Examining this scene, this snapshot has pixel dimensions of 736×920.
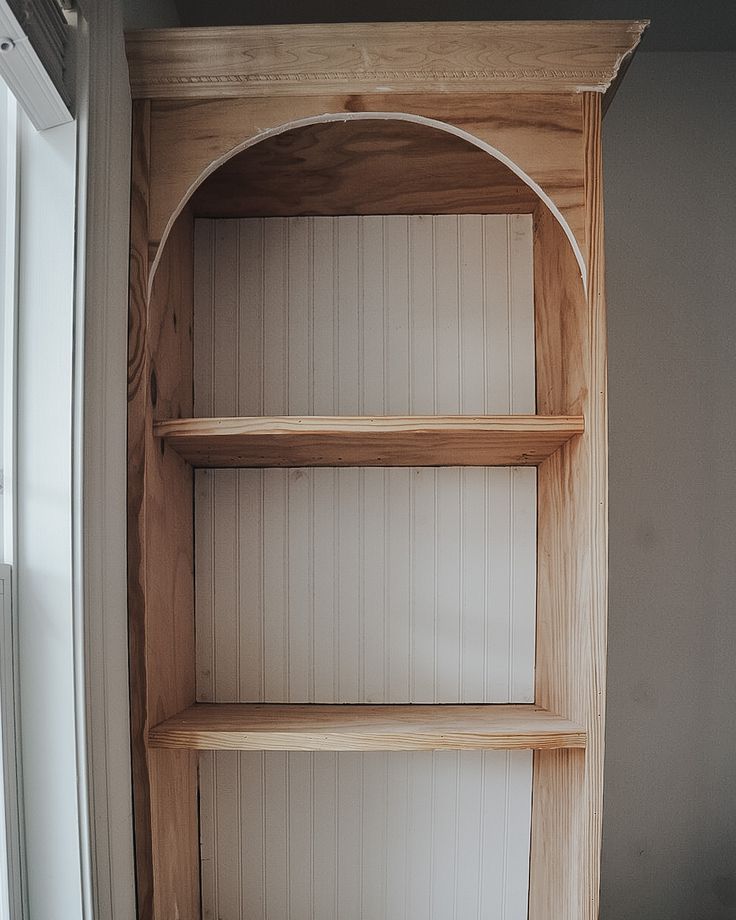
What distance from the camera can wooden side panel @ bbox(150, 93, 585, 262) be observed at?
4.38 feet

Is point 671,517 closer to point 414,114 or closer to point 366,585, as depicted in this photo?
point 366,585

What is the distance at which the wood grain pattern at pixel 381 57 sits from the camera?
4.25 feet

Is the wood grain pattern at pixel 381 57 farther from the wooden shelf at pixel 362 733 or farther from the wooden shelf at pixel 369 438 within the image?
the wooden shelf at pixel 362 733

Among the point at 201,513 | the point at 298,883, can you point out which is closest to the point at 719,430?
the point at 201,513

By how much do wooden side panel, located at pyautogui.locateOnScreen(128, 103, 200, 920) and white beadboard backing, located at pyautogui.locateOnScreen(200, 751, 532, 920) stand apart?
0.21ft

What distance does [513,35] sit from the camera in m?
1.30

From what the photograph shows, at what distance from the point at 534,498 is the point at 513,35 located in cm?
79

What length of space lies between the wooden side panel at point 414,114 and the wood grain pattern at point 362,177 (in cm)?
9

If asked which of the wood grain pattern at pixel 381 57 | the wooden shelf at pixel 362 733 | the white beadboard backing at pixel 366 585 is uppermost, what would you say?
the wood grain pattern at pixel 381 57

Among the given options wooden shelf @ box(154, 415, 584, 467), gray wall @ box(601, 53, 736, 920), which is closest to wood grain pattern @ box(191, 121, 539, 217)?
gray wall @ box(601, 53, 736, 920)

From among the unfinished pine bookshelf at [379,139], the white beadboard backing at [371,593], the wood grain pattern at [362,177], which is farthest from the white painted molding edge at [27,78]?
the white beadboard backing at [371,593]

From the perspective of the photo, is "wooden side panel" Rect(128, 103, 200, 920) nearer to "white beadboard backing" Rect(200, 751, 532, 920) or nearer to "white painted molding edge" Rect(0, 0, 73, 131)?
"white beadboard backing" Rect(200, 751, 532, 920)

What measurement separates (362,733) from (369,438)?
0.44 m

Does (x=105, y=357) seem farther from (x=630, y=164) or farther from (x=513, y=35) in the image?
(x=630, y=164)
